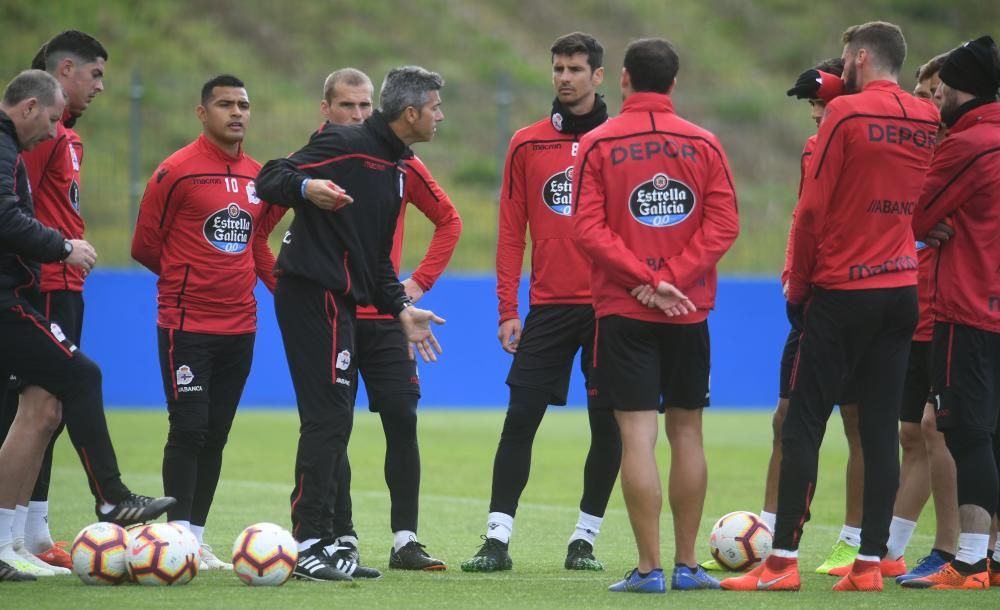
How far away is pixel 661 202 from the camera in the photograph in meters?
6.82

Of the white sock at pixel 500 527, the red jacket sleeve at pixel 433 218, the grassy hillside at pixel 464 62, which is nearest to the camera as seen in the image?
the white sock at pixel 500 527

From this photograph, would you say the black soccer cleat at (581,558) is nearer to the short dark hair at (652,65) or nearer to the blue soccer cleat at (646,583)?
the blue soccer cleat at (646,583)

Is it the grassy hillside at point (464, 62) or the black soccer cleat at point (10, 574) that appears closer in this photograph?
the black soccer cleat at point (10, 574)

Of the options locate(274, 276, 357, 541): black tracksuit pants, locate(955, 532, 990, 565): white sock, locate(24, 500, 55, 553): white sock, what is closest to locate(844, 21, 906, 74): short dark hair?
locate(955, 532, 990, 565): white sock

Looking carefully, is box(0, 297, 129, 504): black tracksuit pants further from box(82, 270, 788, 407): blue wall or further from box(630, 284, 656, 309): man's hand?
box(82, 270, 788, 407): blue wall

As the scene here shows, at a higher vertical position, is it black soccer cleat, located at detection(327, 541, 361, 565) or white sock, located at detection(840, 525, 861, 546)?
white sock, located at detection(840, 525, 861, 546)

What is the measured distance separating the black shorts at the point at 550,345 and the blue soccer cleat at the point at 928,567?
200cm

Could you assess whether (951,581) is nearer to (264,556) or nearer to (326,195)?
(264,556)

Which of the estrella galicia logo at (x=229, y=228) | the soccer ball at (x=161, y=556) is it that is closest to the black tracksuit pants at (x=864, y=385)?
the soccer ball at (x=161, y=556)

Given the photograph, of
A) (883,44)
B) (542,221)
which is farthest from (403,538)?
(883,44)

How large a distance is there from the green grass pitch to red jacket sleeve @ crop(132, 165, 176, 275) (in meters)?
1.84

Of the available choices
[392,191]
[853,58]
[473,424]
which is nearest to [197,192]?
[392,191]

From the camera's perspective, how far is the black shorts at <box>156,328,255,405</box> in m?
7.75

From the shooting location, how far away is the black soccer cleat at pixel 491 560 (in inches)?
298
